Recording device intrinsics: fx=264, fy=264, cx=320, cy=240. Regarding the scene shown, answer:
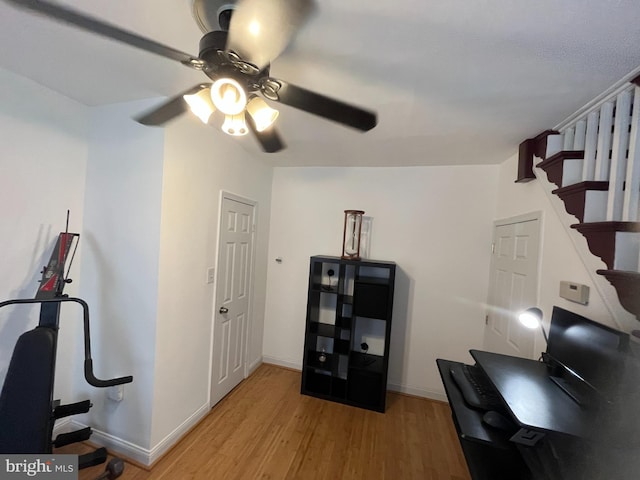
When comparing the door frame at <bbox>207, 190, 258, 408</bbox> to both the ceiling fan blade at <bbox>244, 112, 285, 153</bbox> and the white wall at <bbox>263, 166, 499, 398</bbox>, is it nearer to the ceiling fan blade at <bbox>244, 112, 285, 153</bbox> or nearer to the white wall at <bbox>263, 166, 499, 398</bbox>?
the white wall at <bbox>263, 166, 499, 398</bbox>

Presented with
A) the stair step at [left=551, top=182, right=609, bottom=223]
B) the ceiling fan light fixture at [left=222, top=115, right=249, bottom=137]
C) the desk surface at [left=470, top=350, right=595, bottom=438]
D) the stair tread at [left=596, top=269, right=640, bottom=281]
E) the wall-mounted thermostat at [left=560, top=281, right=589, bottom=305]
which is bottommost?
the desk surface at [left=470, top=350, right=595, bottom=438]

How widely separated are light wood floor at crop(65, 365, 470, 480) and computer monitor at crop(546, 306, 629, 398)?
123cm

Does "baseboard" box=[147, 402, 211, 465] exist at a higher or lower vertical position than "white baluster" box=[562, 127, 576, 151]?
lower

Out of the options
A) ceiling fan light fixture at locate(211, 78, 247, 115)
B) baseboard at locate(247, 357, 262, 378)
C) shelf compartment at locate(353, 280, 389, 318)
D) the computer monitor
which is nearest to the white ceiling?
ceiling fan light fixture at locate(211, 78, 247, 115)

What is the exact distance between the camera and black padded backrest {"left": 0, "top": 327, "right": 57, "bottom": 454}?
132 cm

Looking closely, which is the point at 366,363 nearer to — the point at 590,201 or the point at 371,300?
the point at 371,300

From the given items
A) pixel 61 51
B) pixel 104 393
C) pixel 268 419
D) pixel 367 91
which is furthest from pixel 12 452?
pixel 367 91

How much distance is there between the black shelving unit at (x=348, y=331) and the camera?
254 centimetres

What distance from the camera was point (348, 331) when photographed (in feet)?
9.04

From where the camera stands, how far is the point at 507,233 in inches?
90.7

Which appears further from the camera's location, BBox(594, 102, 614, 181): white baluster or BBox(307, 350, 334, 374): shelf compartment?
BBox(307, 350, 334, 374): shelf compartment

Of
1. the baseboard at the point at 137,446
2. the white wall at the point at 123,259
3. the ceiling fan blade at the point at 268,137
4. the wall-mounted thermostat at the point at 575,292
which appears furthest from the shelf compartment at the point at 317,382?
the ceiling fan blade at the point at 268,137

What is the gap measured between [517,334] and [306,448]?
1838 mm

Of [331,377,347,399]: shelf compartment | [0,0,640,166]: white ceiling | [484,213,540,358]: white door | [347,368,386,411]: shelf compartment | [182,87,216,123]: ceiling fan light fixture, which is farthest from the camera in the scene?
[331,377,347,399]: shelf compartment
